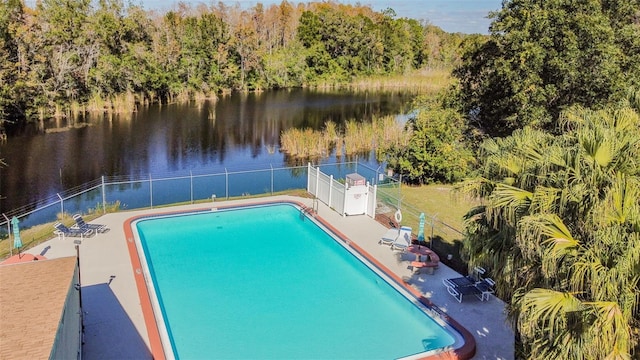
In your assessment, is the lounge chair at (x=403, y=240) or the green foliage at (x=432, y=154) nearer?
the lounge chair at (x=403, y=240)

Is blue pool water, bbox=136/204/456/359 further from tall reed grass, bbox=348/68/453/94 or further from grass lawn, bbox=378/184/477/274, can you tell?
tall reed grass, bbox=348/68/453/94

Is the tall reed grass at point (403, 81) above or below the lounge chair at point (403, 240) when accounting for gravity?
above

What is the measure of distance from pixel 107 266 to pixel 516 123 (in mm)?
16877

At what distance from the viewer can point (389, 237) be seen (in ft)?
50.0

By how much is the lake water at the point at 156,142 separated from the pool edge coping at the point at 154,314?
8.09 m

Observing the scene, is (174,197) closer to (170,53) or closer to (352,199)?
(352,199)

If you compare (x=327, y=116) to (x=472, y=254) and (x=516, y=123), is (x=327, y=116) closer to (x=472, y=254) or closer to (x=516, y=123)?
(x=516, y=123)

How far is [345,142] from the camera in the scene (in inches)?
1214

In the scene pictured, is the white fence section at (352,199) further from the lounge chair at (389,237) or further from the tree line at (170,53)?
the tree line at (170,53)

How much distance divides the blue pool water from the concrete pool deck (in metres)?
0.66

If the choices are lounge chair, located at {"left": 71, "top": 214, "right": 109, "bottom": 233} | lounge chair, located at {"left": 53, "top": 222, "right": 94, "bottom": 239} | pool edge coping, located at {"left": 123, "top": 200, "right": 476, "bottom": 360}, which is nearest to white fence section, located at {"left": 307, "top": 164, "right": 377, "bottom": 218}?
pool edge coping, located at {"left": 123, "top": 200, "right": 476, "bottom": 360}

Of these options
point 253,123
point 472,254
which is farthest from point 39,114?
point 472,254

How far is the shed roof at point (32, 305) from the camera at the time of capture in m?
5.86

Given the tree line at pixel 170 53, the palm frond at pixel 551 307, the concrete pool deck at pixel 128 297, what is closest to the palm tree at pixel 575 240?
the palm frond at pixel 551 307
